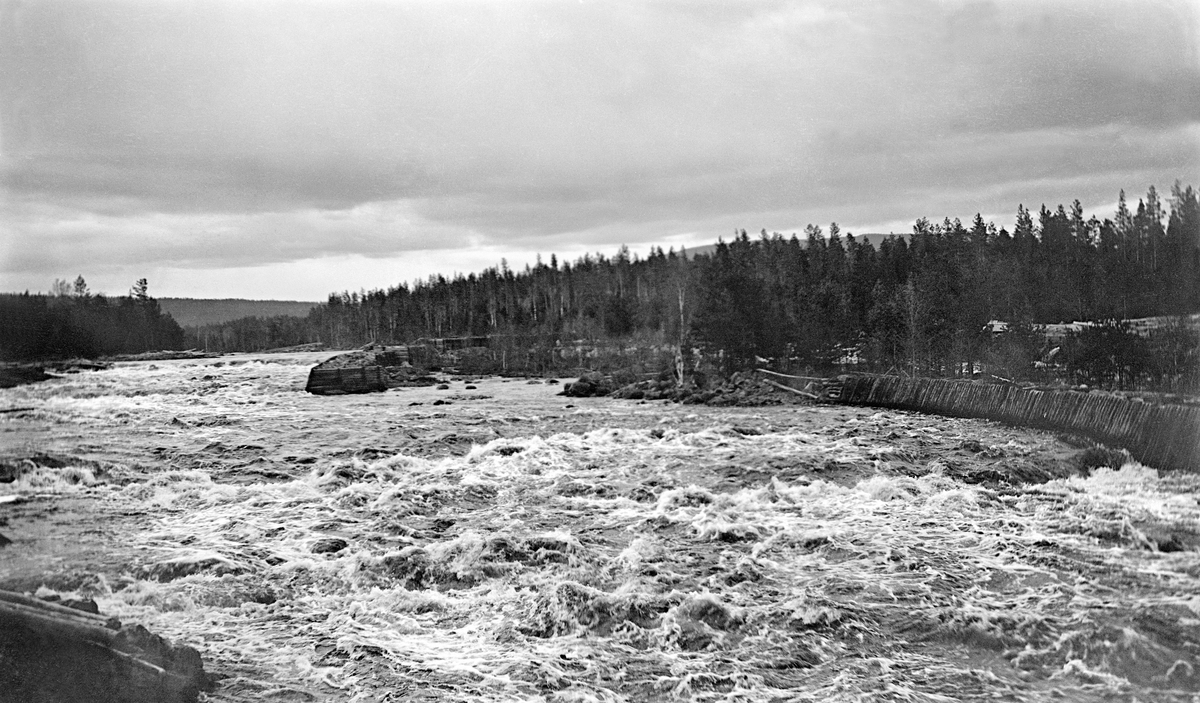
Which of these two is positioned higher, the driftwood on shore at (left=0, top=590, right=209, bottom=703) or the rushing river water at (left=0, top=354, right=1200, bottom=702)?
the driftwood on shore at (left=0, top=590, right=209, bottom=703)

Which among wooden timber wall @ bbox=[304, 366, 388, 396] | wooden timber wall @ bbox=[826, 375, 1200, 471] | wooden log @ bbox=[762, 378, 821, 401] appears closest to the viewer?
wooden timber wall @ bbox=[826, 375, 1200, 471]

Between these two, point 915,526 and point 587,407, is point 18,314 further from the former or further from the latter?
point 587,407

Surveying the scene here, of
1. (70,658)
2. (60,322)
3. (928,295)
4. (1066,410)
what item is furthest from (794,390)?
(70,658)

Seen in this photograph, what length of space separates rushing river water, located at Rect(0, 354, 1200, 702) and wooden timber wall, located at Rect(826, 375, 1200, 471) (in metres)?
0.76

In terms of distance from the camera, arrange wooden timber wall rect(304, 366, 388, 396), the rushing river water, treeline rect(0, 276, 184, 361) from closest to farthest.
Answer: the rushing river water → treeline rect(0, 276, 184, 361) → wooden timber wall rect(304, 366, 388, 396)

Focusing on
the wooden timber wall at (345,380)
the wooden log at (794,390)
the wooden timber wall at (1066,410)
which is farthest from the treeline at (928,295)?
the wooden timber wall at (345,380)

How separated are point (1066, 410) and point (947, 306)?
1314cm

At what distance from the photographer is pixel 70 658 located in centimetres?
349

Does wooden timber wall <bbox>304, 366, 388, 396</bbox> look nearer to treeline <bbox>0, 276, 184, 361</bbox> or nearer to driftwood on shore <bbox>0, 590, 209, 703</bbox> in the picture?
treeline <bbox>0, 276, 184, 361</bbox>

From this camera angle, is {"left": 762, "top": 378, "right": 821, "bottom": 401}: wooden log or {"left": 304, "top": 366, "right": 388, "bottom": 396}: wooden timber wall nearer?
{"left": 762, "top": 378, "right": 821, "bottom": 401}: wooden log

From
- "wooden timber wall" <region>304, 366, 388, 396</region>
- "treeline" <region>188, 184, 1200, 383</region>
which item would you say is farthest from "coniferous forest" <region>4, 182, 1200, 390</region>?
"wooden timber wall" <region>304, 366, 388, 396</region>

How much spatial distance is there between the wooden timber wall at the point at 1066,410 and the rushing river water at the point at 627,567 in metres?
0.76

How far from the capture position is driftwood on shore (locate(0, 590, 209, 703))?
11.2ft

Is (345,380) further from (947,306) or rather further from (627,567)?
(627,567)
